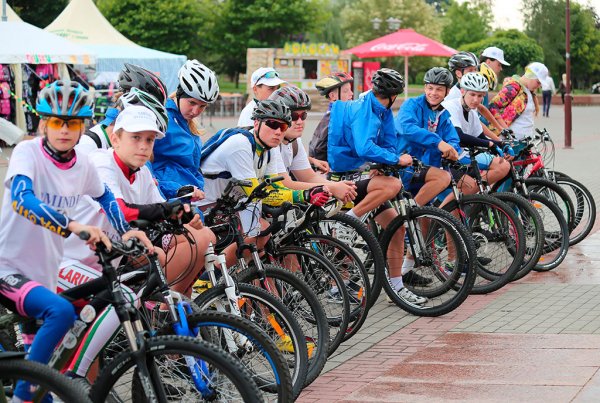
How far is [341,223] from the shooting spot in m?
7.67

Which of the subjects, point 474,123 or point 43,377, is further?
point 474,123

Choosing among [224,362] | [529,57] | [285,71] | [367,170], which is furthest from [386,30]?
[224,362]

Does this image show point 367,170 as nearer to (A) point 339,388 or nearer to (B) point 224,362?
(A) point 339,388

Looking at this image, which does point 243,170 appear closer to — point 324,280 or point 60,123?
point 324,280

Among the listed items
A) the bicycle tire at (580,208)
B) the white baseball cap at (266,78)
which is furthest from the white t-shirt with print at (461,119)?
the white baseball cap at (266,78)

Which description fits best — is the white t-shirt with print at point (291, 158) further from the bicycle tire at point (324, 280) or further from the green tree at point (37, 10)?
the green tree at point (37, 10)

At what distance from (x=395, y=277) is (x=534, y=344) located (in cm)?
144

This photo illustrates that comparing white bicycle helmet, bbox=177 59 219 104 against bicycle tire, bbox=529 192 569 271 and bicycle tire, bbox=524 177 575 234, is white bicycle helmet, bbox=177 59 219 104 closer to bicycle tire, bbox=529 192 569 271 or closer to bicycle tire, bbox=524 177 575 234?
bicycle tire, bbox=529 192 569 271

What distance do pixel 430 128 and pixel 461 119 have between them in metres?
1.00

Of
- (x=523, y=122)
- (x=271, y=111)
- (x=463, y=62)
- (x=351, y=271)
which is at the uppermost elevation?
(x=463, y=62)

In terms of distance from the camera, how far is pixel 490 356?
691 cm

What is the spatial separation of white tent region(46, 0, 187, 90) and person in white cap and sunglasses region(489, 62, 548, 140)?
18323 millimetres

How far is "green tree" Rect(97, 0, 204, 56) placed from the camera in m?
50.9

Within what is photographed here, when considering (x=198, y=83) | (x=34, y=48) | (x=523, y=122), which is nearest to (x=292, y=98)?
(x=198, y=83)
